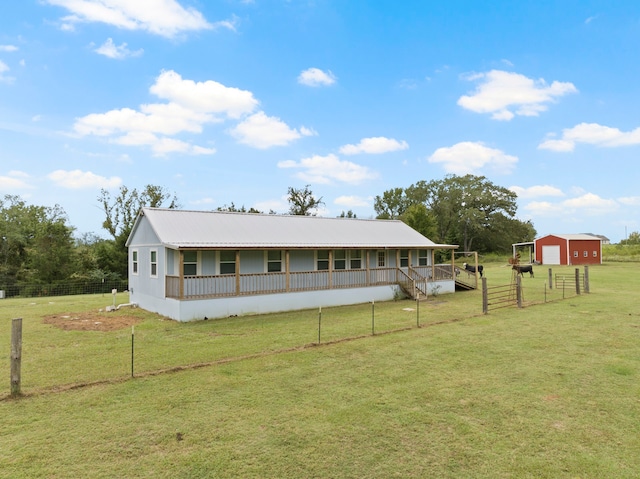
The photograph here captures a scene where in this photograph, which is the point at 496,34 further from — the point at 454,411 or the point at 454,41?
the point at 454,411

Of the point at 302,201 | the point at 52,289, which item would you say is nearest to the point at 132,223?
the point at 52,289

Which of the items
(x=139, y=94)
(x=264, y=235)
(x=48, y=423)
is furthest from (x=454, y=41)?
(x=48, y=423)

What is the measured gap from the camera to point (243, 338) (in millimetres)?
10188

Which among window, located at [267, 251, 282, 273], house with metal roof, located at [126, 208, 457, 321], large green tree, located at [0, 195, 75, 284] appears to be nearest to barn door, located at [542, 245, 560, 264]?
house with metal roof, located at [126, 208, 457, 321]

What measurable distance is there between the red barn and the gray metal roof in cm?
2981

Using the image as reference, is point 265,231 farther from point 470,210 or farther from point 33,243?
point 470,210

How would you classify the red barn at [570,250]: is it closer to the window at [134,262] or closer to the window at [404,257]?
the window at [404,257]

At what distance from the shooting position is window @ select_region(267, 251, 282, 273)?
16234mm

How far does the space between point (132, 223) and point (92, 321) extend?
1200 inches

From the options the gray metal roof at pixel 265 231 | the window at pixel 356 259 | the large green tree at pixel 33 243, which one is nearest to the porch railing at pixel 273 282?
the window at pixel 356 259

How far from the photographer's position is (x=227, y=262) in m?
15.2

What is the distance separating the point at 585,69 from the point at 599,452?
24975 mm

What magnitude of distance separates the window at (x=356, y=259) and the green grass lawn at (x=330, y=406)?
8.41 meters

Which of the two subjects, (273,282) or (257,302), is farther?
(273,282)
